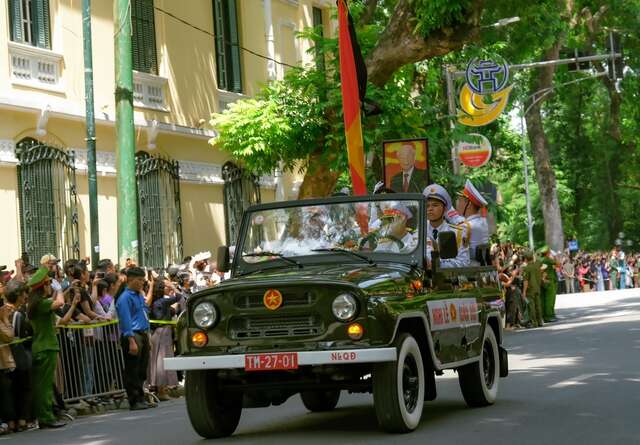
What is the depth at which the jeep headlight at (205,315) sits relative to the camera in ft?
35.9

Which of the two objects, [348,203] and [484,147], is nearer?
[348,203]

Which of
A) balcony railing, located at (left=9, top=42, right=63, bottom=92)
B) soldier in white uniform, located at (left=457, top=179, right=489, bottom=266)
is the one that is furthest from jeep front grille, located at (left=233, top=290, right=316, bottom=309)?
balcony railing, located at (left=9, top=42, right=63, bottom=92)

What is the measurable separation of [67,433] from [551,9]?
18754 mm

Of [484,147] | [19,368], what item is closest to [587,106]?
[484,147]

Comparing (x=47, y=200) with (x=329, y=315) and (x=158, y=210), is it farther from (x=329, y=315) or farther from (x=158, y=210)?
(x=329, y=315)

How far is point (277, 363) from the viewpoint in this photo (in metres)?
10.5

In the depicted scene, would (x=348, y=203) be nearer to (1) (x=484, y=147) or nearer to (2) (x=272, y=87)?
(2) (x=272, y=87)

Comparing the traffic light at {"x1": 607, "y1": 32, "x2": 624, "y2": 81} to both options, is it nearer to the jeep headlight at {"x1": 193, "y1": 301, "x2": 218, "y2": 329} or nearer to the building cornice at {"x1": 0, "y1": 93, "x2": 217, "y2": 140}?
the building cornice at {"x1": 0, "y1": 93, "x2": 217, "y2": 140}

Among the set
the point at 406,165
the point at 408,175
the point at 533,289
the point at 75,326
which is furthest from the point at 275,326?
the point at 533,289

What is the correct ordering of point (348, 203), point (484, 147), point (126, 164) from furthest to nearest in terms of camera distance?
point (484, 147) → point (126, 164) → point (348, 203)

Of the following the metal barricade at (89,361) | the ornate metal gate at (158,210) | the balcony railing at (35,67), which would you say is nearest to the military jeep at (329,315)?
the metal barricade at (89,361)

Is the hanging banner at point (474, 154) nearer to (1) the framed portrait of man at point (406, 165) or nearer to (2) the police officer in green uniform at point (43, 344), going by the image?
(1) the framed portrait of man at point (406, 165)

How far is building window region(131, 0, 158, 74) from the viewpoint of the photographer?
2699cm

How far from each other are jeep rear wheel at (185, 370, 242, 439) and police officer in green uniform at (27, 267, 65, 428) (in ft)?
12.6
